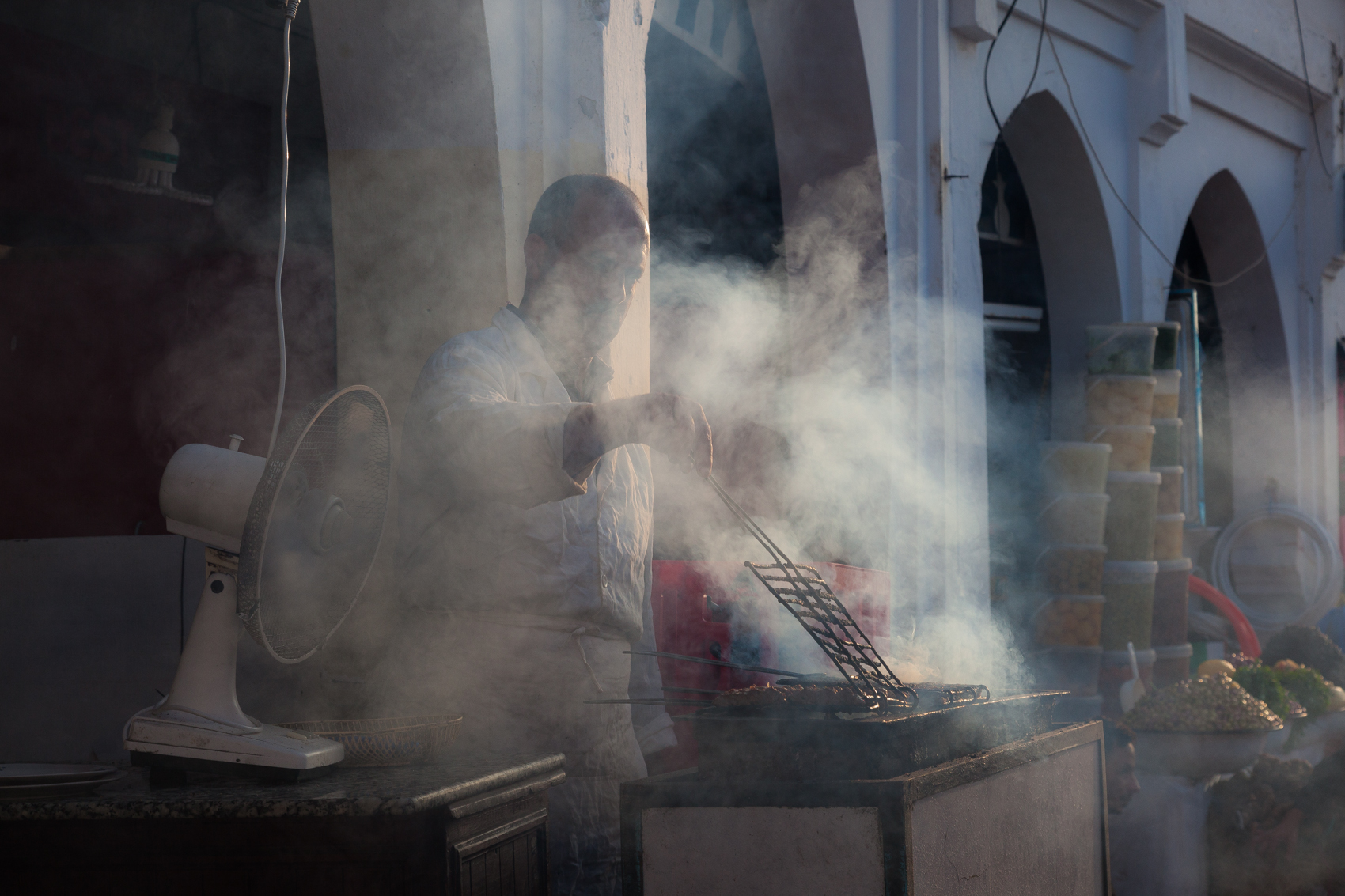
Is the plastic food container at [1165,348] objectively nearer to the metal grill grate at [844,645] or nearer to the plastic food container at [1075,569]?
the plastic food container at [1075,569]

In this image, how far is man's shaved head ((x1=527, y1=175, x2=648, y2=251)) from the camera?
2184 millimetres

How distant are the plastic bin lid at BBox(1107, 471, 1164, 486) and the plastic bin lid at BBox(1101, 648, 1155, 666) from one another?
865 mm

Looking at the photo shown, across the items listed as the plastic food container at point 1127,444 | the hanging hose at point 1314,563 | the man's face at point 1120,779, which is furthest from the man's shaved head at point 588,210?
the hanging hose at point 1314,563

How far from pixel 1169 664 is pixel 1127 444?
1269mm

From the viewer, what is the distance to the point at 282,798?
60.3 inches

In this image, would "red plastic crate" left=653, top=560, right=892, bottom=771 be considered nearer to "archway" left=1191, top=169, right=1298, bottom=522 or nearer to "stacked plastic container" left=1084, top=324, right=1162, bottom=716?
"stacked plastic container" left=1084, top=324, right=1162, bottom=716

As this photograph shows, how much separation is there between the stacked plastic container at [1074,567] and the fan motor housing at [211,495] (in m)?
4.54

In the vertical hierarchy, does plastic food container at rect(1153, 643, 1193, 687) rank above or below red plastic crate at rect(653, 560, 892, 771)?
below

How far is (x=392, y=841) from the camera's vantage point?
1.53 meters

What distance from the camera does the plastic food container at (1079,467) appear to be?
17.8 ft

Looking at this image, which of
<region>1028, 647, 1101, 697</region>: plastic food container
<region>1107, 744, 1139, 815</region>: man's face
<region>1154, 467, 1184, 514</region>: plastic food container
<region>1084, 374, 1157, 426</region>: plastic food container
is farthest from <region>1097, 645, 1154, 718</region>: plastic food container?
<region>1107, 744, 1139, 815</region>: man's face

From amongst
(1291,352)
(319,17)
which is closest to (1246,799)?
(319,17)

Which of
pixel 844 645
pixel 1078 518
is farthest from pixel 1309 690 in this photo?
pixel 844 645

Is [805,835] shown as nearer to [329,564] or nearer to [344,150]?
[329,564]
